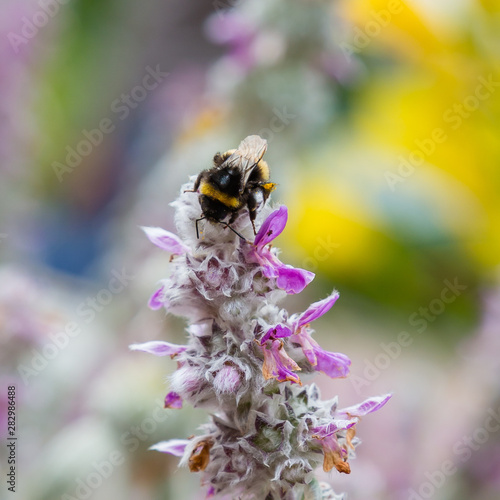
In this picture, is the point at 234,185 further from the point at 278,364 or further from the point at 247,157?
the point at 278,364

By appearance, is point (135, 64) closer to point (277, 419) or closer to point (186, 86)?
point (186, 86)

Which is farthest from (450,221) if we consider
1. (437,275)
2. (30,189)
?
(30,189)

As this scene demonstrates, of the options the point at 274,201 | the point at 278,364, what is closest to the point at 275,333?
the point at 278,364

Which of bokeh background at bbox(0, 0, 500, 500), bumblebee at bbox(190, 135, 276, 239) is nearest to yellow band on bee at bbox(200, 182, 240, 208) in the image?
bumblebee at bbox(190, 135, 276, 239)

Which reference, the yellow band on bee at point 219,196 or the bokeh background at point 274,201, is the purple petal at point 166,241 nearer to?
the yellow band on bee at point 219,196

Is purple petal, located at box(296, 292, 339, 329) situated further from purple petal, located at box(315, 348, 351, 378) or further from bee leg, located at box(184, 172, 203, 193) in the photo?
bee leg, located at box(184, 172, 203, 193)

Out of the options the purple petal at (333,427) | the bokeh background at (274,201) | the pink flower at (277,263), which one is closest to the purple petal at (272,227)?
the pink flower at (277,263)
